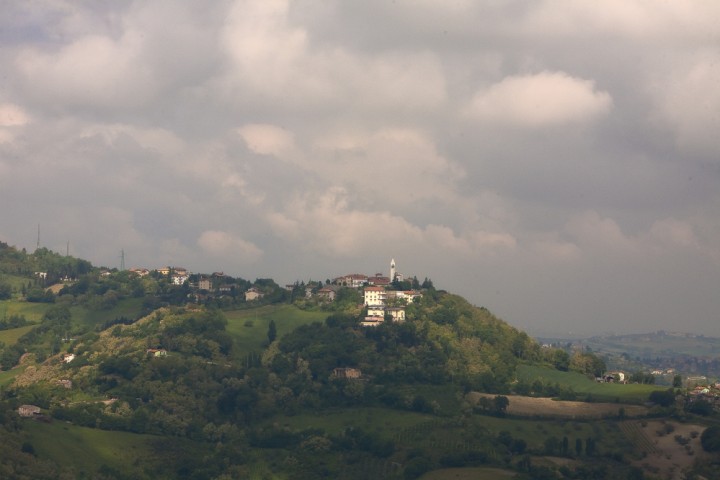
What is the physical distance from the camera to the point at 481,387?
12425cm

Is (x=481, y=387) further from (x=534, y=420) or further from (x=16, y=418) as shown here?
(x=16, y=418)

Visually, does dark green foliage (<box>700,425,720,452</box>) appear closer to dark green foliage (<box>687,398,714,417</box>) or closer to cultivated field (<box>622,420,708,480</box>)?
cultivated field (<box>622,420,708,480</box>)

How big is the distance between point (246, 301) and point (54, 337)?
102 ft

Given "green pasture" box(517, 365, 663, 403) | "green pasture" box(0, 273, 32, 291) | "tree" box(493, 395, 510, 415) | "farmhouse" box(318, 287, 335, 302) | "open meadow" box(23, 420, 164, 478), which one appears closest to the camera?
"open meadow" box(23, 420, 164, 478)

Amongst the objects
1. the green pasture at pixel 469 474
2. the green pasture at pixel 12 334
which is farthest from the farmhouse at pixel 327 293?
the green pasture at pixel 469 474

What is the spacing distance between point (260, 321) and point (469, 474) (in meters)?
63.1

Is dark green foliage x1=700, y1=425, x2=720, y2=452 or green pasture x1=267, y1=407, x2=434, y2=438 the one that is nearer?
dark green foliage x1=700, y1=425, x2=720, y2=452

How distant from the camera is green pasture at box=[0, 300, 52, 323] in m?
171

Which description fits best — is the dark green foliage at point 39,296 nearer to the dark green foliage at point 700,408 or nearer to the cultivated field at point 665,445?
the cultivated field at point 665,445

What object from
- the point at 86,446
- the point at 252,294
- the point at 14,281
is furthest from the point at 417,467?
the point at 14,281

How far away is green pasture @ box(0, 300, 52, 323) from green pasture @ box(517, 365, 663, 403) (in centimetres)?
8544

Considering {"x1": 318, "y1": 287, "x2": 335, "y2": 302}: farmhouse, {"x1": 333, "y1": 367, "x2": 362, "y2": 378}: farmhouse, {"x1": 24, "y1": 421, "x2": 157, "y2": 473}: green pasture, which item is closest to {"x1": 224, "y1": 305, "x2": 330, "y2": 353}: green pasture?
{"x1": 318, "y1": 287, "x2": 335, "y2": 302}: farmhouse

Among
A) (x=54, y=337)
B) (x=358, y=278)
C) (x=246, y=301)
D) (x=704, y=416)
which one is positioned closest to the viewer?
(x=704, y=416)

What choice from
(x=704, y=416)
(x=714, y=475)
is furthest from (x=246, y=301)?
(x=714, y=475)
